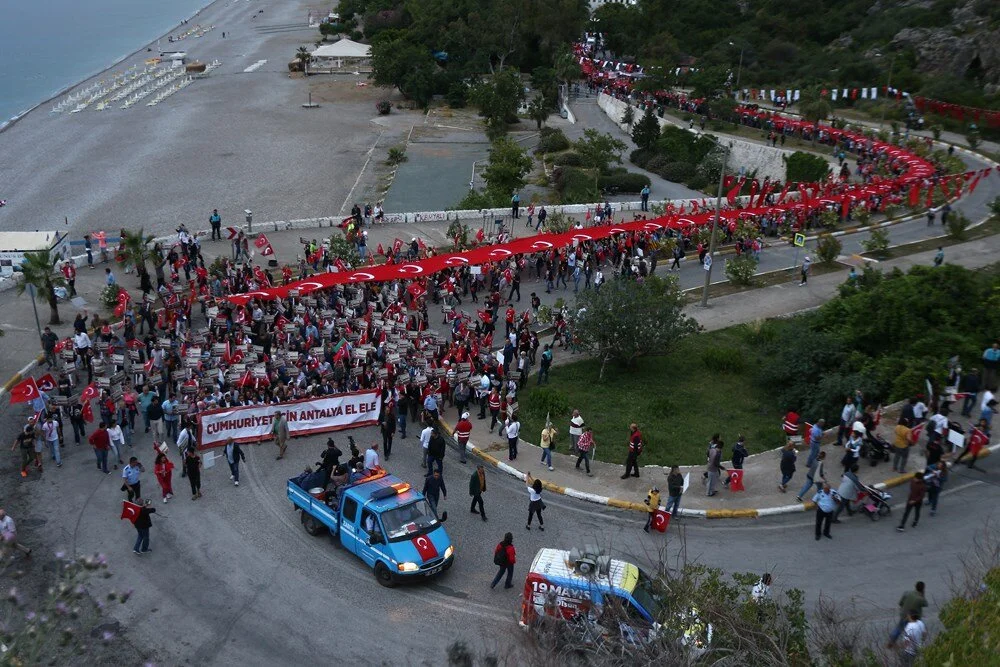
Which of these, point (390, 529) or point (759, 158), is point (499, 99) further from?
point (390, 529)

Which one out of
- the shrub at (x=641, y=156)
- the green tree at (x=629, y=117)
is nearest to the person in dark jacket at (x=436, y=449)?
the shrub at (x=641, y=156)

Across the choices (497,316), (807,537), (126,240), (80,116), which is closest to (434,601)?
(807,537)

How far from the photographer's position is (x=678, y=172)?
5691 cm

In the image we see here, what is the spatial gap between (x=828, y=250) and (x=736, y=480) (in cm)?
1828

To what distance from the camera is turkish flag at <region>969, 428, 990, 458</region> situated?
19016mm

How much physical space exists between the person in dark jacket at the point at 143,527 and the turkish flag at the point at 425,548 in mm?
4801

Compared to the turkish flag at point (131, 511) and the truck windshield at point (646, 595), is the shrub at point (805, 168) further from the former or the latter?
the turkish flag at point (131, 511)

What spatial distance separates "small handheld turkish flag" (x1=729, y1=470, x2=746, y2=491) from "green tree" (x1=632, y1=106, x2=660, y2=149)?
45.2 meters

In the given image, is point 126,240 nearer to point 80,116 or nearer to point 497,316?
point 497,316

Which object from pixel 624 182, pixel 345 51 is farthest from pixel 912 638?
pixel 345 51

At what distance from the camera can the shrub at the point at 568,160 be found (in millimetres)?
56594

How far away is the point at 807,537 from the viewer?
17516mm

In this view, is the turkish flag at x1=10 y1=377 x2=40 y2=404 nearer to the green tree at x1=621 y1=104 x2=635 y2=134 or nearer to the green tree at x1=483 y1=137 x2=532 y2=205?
the green tree at x1=483 y1=137 x2=532 y2=205

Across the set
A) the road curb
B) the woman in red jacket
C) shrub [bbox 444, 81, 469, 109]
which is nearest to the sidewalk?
the road curb
